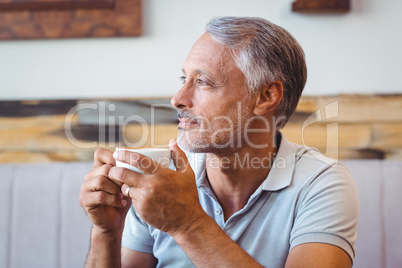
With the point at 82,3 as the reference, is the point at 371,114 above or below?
below

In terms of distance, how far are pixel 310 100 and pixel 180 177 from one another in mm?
1018

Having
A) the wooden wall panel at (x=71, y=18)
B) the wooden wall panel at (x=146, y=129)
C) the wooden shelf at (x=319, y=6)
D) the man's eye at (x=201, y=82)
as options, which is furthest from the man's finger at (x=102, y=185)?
the wooden shelf at (x=319, y=6)

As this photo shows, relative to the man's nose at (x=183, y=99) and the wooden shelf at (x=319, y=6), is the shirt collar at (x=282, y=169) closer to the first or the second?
the man's nose at (x=183, y=99)

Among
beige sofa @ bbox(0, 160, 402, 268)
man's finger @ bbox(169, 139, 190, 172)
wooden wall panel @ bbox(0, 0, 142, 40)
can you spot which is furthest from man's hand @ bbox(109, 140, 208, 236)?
wooden wall panel @ bbox(0, 0, 142, 40)

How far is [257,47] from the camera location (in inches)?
49.0

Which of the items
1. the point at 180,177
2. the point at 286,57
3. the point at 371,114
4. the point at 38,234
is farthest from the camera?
the point at 371,114

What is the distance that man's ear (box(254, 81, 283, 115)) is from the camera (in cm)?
130

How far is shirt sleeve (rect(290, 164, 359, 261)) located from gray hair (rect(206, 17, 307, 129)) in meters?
0.33

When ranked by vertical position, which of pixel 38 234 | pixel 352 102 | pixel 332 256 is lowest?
pixel 38 234

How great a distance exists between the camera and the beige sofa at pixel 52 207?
161 centimetres

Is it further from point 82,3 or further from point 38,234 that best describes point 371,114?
point 38,234

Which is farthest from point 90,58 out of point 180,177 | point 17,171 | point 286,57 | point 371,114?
point 371,114

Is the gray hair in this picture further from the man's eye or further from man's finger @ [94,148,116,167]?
man's finger @ [94,148,116,167]

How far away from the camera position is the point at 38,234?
1.66 m
